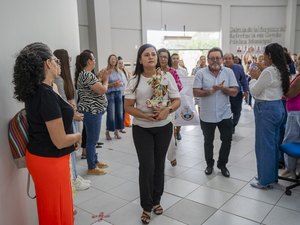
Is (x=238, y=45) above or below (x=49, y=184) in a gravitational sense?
above

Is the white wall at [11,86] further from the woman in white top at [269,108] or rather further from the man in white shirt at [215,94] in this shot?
the woman in white top at [269,108]

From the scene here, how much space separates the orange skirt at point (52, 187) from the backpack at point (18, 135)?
74 mm

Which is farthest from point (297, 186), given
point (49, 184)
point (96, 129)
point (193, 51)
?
point (193, 51)

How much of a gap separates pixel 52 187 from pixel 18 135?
415 mm

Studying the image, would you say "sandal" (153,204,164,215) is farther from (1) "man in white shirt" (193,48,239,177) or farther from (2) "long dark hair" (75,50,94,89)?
(2) "long dark hair" (75,50,94,89)

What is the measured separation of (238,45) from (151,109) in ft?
32.5

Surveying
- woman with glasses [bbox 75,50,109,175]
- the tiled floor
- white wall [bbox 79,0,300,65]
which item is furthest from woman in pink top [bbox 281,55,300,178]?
white wall [bbox 79,0,300,65]

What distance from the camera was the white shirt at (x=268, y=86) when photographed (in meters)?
2.86

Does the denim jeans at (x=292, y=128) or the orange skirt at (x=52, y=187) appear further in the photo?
the denim jeans at (x=292, y=128)

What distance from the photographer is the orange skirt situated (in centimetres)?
175

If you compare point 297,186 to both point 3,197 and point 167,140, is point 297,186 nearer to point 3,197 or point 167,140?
point 167,140

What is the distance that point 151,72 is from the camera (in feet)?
8.21

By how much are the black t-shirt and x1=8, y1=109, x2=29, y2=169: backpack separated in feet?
0.29

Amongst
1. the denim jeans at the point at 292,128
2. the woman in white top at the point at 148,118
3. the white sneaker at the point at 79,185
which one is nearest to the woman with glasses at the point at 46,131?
the woman in white top at the point at 148,118
